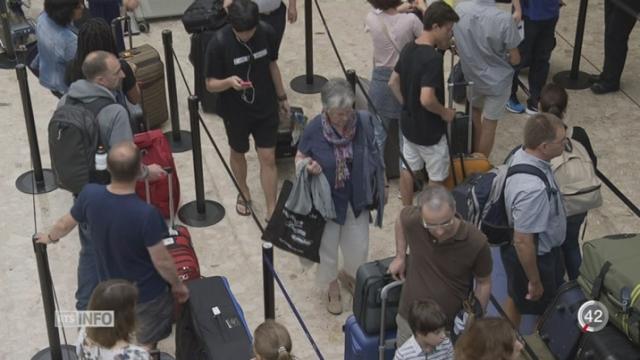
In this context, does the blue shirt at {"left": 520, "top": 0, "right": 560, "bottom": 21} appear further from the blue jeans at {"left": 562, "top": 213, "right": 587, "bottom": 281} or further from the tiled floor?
the blue jeans at {"left": 562, "top": 213, "right": 587, "bottom": 281}

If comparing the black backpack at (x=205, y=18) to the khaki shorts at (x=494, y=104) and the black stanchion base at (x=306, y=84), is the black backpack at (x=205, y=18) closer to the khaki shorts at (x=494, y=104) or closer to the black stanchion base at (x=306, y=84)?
the black stanchion base at (x=306, y=84)

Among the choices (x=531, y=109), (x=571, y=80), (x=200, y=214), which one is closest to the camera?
(x=200, y=214)

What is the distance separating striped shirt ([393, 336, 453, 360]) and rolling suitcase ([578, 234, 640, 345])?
809 mm

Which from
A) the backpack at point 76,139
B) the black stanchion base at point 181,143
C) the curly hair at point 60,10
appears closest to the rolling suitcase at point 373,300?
the backpack at point 76,139

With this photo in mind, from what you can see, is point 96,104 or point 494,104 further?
point 494,104

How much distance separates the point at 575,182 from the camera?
5.95m

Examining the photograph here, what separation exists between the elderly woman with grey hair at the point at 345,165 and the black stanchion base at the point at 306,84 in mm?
3133

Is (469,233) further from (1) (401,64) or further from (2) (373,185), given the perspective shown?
(1) (401,64)

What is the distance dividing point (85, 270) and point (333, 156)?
1597mm

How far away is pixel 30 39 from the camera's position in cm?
1033

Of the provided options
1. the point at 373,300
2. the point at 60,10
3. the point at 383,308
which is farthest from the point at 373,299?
the point at 60,10

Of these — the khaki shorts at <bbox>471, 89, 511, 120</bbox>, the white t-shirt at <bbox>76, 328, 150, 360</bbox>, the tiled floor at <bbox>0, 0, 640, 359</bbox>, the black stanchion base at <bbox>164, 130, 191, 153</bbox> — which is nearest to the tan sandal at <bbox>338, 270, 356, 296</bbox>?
the tiled floor at <bbox>0, 0, 640, 359</bbox>

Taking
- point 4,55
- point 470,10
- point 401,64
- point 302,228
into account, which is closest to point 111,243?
point 302,228

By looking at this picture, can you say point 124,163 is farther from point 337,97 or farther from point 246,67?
point 246,67
